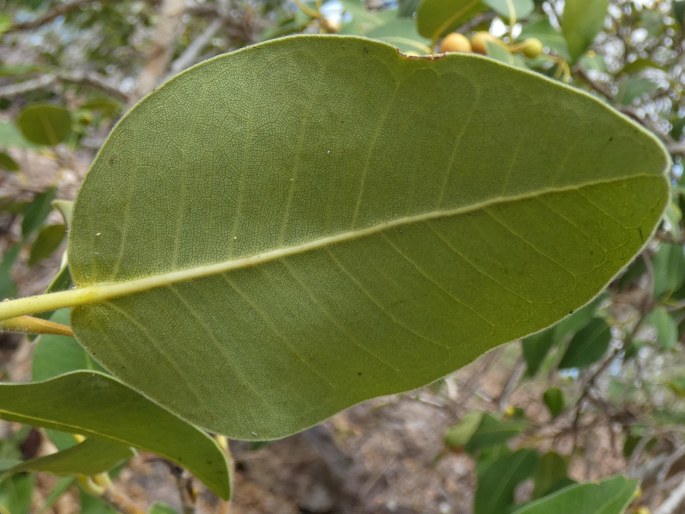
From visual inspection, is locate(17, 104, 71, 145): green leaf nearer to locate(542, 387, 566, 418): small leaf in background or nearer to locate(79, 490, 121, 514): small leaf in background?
locate(79, 490, 121, 514): small leaf in background

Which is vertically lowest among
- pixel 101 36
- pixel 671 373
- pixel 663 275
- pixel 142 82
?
pixel 671 373

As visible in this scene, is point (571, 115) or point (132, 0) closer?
point (571, 115)

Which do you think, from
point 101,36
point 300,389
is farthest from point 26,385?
point 101,36

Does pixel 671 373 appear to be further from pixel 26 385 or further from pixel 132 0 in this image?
pixel 26 385

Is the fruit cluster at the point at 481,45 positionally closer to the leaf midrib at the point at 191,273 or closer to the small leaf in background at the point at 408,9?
the small leaf in background at the point at 408,9

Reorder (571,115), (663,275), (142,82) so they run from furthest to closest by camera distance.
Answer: (142,82)
(663,275)
(571,115)

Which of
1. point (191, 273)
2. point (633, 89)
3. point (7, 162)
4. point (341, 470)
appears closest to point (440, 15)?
point (633, 89)
